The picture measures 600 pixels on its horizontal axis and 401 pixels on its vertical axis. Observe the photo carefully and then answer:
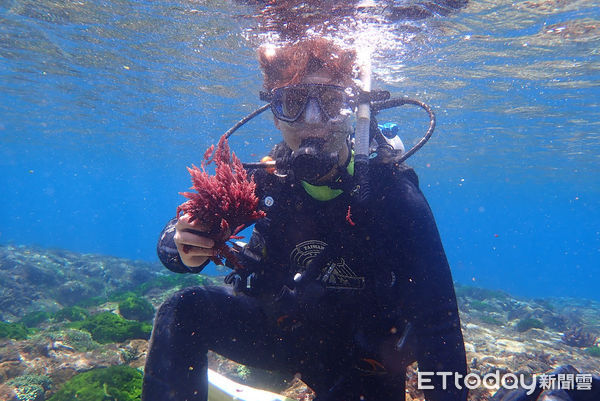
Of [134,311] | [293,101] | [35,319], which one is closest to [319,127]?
[293,101]

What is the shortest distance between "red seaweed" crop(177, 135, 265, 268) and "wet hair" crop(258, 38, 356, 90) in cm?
184

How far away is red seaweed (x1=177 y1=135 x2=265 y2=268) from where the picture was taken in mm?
1990

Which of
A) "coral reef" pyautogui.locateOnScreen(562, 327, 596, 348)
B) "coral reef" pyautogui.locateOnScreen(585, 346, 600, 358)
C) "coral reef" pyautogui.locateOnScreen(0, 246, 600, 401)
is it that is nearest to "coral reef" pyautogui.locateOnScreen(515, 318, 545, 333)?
"coral reef" pyautogui.locateOnScreen(0, 246, 600, 401)

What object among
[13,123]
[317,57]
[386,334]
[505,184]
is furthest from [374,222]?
[505,184]

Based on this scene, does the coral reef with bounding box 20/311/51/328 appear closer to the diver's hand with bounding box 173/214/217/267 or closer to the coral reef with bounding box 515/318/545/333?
the diver's hand with bounding box 173/214/217/267

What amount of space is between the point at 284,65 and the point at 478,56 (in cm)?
1192

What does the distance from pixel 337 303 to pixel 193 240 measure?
1643mm

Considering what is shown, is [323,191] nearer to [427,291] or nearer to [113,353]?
[427,291]

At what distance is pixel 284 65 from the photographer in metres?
3.74

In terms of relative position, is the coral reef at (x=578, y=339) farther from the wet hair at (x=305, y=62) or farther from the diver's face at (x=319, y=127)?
the wet hair at (x=305, y=62)

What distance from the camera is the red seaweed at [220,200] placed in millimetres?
1990

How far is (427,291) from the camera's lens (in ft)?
8.77

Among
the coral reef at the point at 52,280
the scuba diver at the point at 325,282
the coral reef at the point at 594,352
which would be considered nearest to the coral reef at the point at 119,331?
the scuba diver at the point at 325,282

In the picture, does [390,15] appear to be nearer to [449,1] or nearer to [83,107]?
[449,1]
